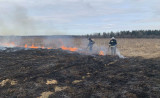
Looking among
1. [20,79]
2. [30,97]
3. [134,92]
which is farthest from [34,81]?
[134,92]

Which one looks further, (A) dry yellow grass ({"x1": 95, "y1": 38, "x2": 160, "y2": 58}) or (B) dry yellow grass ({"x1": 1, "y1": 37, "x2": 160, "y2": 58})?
(B) dry yellow grass ({"x1": 1, "y1": 37, "x2": 160, "y2": 58})

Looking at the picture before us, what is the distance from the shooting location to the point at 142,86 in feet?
24.3

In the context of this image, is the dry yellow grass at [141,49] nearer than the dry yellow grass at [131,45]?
Yes

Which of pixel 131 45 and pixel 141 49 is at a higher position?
pixel 131 45

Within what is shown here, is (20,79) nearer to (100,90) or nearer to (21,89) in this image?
(21,89)

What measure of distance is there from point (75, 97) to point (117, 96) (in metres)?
1.69

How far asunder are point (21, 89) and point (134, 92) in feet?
16.5

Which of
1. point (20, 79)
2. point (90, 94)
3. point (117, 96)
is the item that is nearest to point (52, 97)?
point (90, 94)

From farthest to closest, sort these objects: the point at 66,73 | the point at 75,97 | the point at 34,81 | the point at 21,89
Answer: the point at 66,73 → the point at 34,81 → the point at 21,89 → the point at 75,97

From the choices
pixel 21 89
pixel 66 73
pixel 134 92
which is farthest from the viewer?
pixel 66 73

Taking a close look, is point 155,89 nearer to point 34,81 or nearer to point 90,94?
point 90,94

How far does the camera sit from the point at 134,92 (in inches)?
263

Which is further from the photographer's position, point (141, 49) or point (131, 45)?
point (131, 45)

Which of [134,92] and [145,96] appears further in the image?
[134,92]
